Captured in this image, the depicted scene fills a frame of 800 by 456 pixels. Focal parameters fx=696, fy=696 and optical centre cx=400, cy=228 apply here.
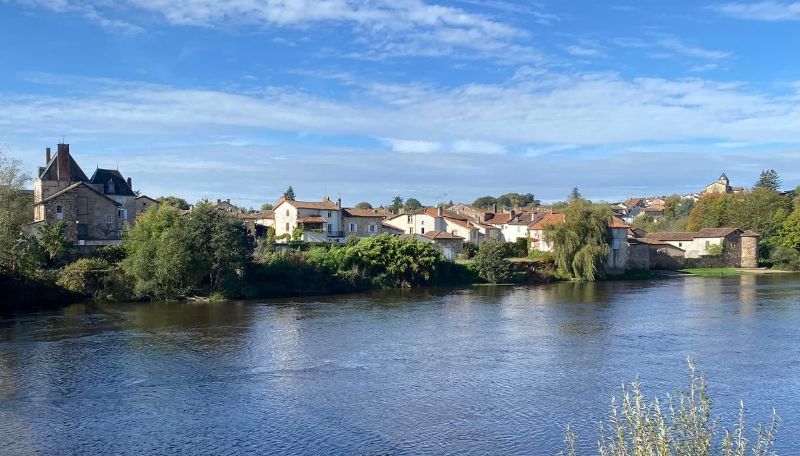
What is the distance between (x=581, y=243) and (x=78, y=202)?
42.6 metres

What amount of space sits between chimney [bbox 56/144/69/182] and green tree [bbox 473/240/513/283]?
36.6 meters

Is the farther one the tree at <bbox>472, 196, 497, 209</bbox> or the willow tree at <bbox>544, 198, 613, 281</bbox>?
the tree at <bbox>472, 196, 497, 209</bbox>

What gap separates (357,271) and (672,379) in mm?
33868

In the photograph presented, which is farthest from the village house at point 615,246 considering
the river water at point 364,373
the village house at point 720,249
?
the river water at point 364,373

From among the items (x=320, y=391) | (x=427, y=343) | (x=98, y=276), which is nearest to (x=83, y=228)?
(x=98, y=276)

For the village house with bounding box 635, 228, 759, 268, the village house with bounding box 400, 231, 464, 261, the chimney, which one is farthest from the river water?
the village house with bounding box 635, 228, 759, 268

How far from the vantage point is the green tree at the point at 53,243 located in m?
47.2

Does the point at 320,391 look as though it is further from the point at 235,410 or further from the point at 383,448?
the point at 383,448

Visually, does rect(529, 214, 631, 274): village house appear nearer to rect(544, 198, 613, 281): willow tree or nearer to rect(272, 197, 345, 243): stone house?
rect(544, 198, 613, 281): willow tree

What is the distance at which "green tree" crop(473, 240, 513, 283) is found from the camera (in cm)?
6009

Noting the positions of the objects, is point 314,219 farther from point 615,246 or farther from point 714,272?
point 714,272

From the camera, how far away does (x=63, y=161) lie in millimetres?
60594

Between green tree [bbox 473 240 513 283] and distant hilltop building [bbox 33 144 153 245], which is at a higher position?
distant hilltop building [bbox 33 144 153 245]

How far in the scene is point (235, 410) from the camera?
20.1m
